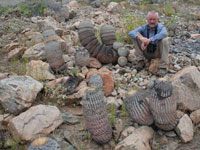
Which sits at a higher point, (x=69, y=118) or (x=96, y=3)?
(x=96, y=3)

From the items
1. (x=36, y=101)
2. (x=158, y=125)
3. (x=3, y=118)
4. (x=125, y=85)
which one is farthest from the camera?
(x=125, y=85)

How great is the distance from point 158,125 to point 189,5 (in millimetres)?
8813

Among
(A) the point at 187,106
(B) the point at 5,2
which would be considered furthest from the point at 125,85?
(B) the point at 5,2

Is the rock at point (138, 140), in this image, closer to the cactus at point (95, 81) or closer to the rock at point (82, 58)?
the cactus at point (95, 81)

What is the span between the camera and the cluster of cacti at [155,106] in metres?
2.78

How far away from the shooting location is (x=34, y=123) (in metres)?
3.04

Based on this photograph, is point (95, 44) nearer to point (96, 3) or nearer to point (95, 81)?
point (95, 81)

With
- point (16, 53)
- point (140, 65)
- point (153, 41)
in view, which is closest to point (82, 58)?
point (140, 65)

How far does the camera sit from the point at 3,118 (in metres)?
3.29

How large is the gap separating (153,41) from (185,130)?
1.84 meters

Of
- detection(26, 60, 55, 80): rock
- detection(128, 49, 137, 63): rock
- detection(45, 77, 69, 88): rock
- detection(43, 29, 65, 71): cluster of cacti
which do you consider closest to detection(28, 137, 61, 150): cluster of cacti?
detection(45, 77, 69, 88): rock

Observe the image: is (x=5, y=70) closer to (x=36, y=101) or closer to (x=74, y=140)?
(x=36, y=101)

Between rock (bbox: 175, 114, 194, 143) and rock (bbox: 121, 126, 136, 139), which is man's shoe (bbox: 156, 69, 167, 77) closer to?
rock (bbox: 175, 114, 194, 143)

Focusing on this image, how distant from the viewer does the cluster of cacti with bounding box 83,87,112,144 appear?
2.74 m
